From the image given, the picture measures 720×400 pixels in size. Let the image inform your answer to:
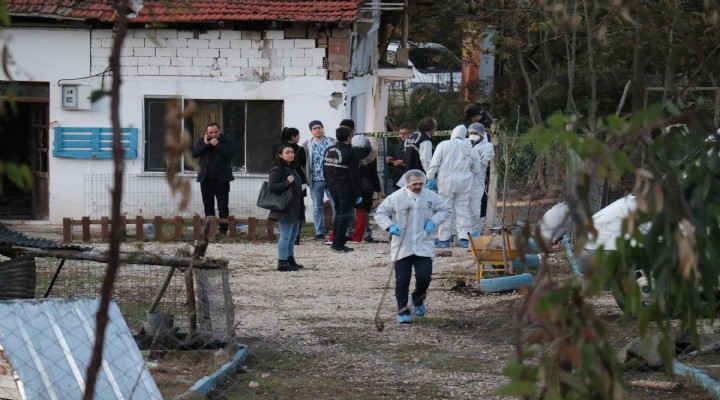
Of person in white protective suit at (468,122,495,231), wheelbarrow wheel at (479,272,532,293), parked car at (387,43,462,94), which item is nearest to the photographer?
wheelbarrow wheel at (479,272,532,293)

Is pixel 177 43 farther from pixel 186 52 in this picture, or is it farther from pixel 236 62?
pixel 236 62

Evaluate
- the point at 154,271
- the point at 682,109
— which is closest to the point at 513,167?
the point at 154,271

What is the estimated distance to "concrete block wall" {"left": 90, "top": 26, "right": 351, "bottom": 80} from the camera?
19797mm

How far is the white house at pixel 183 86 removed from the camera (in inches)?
772

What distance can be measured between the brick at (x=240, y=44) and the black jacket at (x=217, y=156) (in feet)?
7.86

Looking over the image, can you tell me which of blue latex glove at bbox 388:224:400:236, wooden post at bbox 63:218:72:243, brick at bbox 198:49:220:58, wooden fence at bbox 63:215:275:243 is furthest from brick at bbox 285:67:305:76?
blue latex glove at bbox 388:224:400:236

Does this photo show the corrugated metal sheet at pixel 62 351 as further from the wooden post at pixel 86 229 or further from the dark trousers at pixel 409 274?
the wooden post at pixel 86 229

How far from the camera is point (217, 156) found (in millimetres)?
17953

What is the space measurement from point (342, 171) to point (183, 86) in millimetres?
4587

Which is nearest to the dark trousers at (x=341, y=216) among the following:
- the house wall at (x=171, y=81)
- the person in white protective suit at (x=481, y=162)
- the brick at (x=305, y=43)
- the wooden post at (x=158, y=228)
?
the person in white protective suit at (x=481, y=162)

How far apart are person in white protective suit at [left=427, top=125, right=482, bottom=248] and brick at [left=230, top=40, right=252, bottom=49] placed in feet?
15.2

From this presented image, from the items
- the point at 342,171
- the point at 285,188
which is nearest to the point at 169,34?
the point at 342,171

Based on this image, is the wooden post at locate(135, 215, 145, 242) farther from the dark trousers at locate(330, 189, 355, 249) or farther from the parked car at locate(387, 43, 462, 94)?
the parked car at locate(387, 43, 462, 94)

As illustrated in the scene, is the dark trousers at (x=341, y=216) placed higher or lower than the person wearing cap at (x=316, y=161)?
lower
